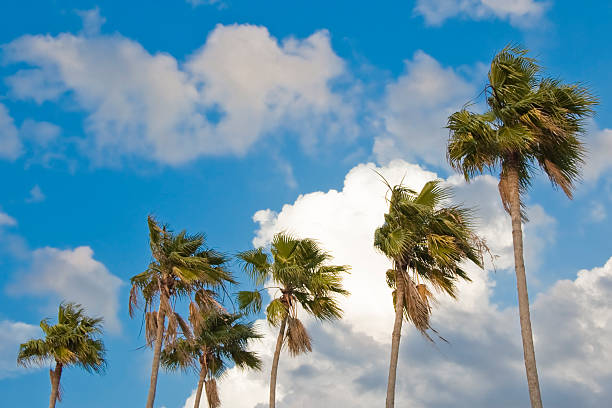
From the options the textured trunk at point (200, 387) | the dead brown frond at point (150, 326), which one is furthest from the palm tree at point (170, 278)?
the textured trunk at point (200, 387)

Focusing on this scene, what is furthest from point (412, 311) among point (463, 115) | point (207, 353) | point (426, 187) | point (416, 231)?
point (207, 353)

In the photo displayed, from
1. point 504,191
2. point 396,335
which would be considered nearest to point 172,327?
point 396,335

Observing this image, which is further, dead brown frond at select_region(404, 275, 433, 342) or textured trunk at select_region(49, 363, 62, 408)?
textured trunk at select_region(49, 363, 62, 408)

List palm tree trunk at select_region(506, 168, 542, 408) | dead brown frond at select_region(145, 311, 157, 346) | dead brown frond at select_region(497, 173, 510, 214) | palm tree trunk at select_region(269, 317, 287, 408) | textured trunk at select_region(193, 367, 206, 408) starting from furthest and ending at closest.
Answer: textured trunk at select_region(193, 367, 206, 408)
palm tree trunk at select_region(269, 317, 287, 408)
dead brown frond at select_region(145, 311, 157, 346)
dead brown frond at select_region(497, 173, 510, 214)
palm tree trunk at select_region(506, 168, 542, 408)

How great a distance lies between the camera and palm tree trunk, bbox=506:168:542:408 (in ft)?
55.8

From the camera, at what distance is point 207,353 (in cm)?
3192

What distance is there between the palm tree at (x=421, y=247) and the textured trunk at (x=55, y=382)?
1466 centimetres

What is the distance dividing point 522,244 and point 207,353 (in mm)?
17737

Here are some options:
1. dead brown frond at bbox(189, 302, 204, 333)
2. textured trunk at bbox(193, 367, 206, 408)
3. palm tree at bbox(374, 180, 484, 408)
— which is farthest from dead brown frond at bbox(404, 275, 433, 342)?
textured trunk at bbox(193, 367, 206, 408)

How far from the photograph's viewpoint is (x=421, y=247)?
76.0 ft

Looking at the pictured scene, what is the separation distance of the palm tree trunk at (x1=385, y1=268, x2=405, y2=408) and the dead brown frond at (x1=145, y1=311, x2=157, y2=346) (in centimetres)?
827

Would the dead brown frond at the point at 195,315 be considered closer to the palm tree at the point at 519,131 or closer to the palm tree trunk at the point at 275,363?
the palm tree trunk at the point at 275,363

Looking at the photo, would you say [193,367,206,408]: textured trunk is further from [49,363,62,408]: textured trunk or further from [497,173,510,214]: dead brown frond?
[497,173,510,214]: dead brown frond

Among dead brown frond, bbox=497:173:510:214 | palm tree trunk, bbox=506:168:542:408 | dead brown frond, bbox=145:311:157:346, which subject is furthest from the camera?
Answer: dead brown frond, bbox=145:311:157:346
